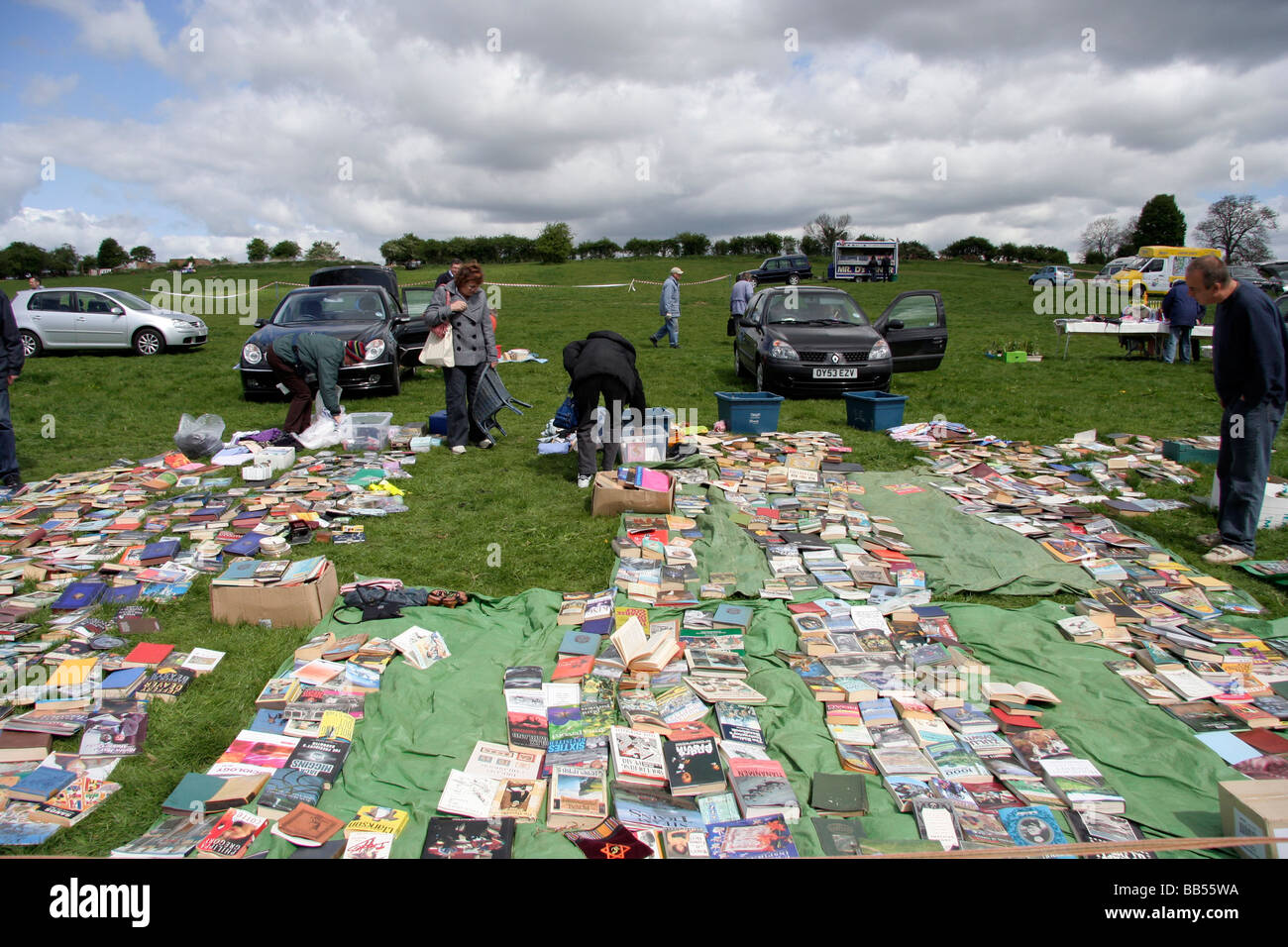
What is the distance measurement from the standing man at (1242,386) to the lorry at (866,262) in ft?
114

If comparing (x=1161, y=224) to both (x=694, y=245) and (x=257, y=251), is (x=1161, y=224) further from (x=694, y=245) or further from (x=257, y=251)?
(x=257, y=251)

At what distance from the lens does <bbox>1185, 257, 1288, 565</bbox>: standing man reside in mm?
4641

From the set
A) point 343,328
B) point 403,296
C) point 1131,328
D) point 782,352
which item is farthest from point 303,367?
point 1131,328

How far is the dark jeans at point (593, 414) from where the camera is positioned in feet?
20.4

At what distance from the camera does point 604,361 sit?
6.18 m

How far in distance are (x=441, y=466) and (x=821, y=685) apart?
5039 millimetres

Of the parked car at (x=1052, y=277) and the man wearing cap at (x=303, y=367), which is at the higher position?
the parked car at (x=1052, y=277)


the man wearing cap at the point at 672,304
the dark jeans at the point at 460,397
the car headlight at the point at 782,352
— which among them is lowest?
the dark jeans at the point at 460,397

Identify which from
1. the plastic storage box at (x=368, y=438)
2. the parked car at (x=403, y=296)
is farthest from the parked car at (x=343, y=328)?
the plastic storage box at (x=368, y=438)

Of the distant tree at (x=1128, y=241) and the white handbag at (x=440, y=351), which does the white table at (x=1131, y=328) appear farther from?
the distant tree at (x=1128, y=241)

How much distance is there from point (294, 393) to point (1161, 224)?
64411 millimetres

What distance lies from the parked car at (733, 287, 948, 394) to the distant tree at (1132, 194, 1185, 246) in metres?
54.8

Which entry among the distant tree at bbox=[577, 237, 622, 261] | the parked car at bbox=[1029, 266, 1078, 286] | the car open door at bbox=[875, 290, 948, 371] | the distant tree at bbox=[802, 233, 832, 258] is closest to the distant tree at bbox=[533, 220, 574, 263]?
the distant tree at bbox=[577, 237, 622, 261]

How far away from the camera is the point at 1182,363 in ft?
45.6
